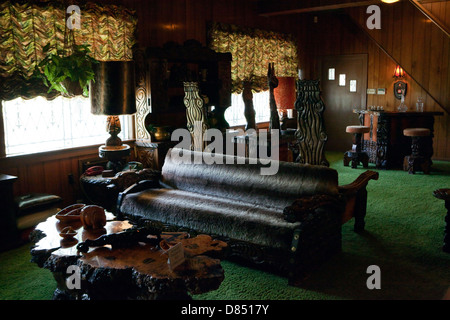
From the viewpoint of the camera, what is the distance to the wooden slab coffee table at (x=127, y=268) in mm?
2244

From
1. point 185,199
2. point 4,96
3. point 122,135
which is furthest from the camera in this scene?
point 122,135

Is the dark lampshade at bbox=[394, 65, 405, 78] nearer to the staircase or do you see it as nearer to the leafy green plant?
the staircase

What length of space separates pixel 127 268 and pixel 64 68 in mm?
2742

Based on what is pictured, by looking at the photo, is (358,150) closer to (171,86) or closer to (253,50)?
(253,50)

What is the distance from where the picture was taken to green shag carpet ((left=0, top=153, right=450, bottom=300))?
301 centimetres

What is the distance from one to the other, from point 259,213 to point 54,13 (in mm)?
3145

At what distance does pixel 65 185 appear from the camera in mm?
4941

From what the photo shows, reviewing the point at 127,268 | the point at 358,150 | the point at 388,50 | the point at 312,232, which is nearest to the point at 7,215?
the point at 127,268

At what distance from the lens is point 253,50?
771cm

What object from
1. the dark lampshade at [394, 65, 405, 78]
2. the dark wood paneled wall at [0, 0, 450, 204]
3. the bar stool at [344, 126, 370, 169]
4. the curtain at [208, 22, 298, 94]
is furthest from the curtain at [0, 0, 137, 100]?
the dark lampshade at [394, 65, 405, 78]

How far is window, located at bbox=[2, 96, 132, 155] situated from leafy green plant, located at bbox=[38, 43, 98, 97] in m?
0.40

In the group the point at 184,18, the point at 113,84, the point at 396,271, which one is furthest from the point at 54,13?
the point at 396,271

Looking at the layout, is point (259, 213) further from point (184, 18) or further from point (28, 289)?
point (184, 18)

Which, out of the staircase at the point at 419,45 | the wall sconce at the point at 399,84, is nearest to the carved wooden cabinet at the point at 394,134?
the staircase at the point at 419,45
